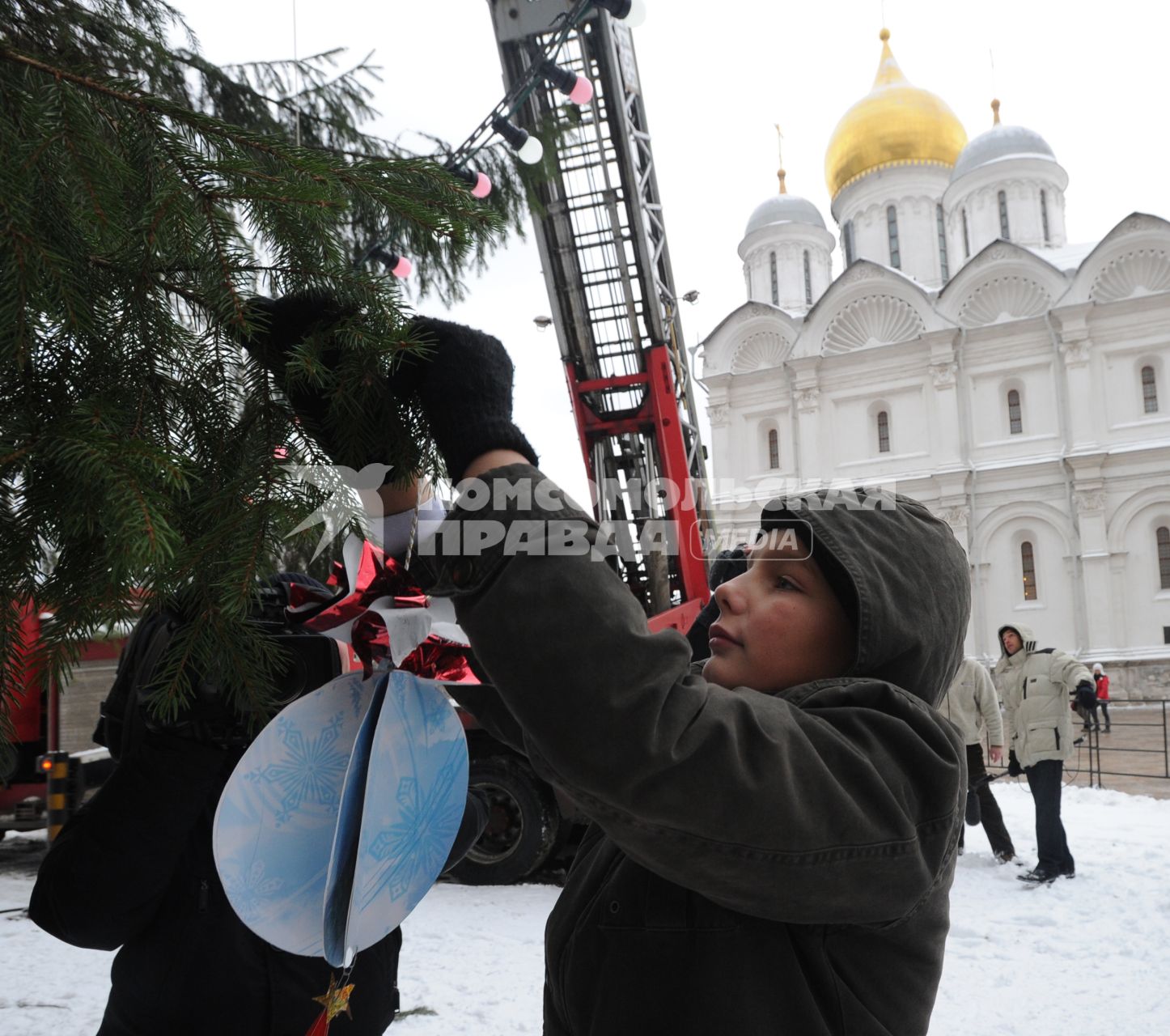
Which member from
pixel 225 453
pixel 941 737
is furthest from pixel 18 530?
pixel 941 737

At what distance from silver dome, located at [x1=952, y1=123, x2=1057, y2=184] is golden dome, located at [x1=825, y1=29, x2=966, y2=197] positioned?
1804 millimetres

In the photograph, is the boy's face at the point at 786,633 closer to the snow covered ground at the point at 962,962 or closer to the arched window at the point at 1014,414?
the snow covered ground at the point at 962,962

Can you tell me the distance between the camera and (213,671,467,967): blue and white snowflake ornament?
Result: 1030mm

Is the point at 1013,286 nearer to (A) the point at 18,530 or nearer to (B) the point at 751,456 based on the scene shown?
(B) the point at 751,456

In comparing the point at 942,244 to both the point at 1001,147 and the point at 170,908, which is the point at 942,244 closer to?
the point at 1001,147

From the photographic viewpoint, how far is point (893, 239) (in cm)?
3481

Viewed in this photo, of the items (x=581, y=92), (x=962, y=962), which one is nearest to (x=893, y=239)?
(x=581, y=92)

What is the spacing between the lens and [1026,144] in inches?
1297

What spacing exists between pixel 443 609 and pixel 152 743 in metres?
0.58

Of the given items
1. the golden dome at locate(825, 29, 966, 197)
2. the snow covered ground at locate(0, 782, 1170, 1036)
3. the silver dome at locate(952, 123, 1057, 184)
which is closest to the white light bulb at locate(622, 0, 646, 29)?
the snow covered ground at locate(0, 782, 1170, 1036)

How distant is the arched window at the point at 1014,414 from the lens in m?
28.9

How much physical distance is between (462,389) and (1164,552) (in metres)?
30.4

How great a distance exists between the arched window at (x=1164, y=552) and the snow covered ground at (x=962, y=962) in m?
23.1

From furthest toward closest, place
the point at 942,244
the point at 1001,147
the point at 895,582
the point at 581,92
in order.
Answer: the point at 942,244
the point at 1001,147
the point at 581,92
the point at 895,582
